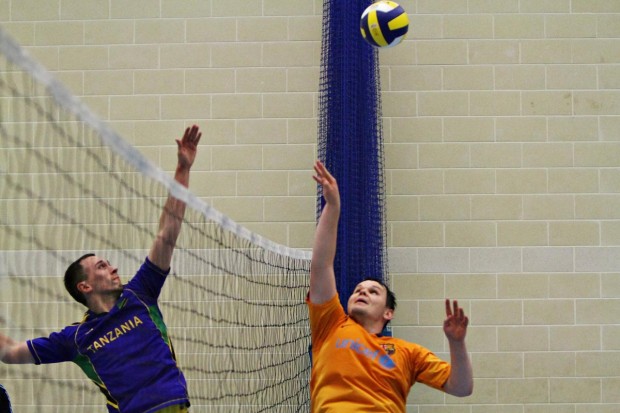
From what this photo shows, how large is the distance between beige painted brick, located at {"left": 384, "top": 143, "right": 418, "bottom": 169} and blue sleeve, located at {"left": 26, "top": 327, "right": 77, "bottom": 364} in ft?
12.9

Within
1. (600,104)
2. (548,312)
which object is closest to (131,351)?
(548,312)

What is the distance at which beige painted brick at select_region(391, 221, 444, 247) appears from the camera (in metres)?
7.86

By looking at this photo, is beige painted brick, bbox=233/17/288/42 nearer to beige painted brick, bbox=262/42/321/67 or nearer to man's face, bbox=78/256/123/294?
beige painted brick, bbox=262/42/321/67

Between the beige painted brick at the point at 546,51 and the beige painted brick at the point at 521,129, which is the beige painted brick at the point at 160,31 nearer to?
the beige painted brick at the point at 521,129

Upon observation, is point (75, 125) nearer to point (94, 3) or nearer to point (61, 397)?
point (94, 3)

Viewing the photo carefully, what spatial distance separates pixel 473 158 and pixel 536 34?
127 cm

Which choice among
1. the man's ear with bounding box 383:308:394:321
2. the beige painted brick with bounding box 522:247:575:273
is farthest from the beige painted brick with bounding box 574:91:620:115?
the man's ear with bounding box 383:308:394:321

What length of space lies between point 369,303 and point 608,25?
442cm

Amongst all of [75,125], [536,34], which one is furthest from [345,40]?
[75,125]

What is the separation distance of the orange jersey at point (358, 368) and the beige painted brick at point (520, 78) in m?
3.70

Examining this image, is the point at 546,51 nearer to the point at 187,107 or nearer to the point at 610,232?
the point at 610,232

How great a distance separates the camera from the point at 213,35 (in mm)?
8062

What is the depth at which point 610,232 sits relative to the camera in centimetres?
787

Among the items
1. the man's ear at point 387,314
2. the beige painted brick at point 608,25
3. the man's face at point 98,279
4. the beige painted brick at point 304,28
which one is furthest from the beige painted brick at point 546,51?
the man's face at point 98,279
